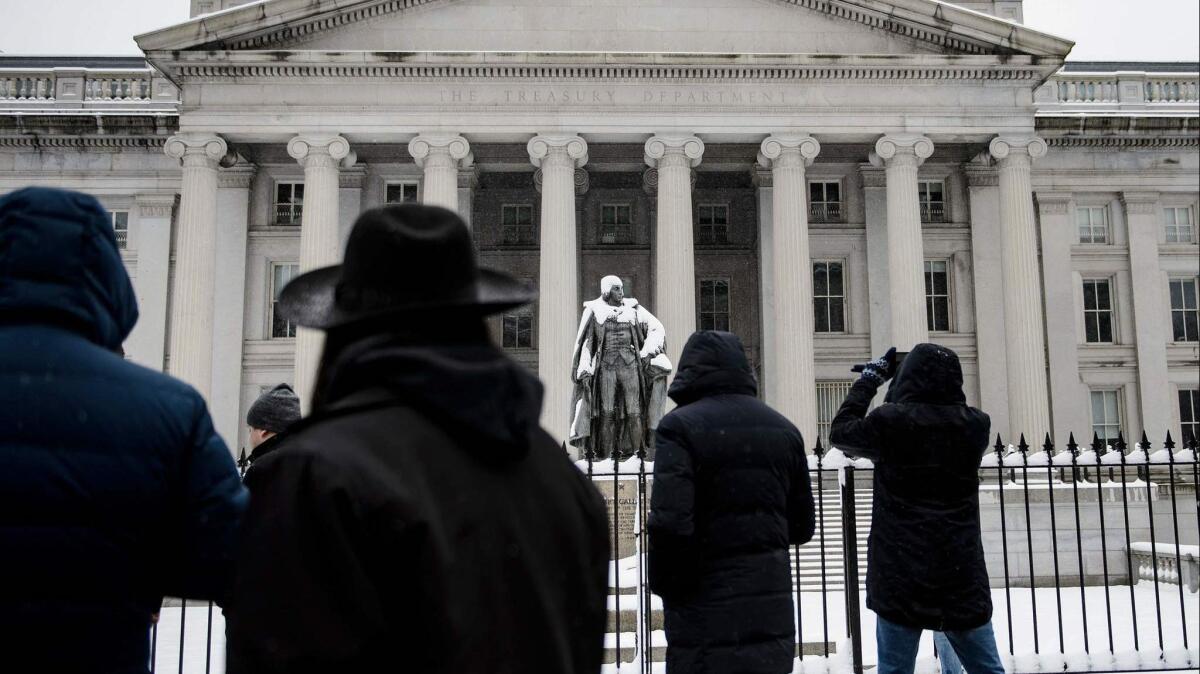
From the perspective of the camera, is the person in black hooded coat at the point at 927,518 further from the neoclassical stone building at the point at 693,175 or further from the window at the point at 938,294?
the window at the point at 938,294

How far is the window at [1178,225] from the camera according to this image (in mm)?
35031

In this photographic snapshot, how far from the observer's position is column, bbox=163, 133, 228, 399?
2816 centimetres

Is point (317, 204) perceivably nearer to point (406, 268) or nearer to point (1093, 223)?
point (1093, 223)

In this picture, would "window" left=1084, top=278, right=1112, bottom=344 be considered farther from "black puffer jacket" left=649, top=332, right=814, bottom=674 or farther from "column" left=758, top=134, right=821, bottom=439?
"black puffer jacket" left=649, top=332, right=814, bottom=674

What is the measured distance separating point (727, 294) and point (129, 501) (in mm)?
32163

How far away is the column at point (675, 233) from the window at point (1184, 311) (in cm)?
1753

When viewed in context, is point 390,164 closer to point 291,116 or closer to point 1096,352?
point 291,116

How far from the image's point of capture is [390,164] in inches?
1287

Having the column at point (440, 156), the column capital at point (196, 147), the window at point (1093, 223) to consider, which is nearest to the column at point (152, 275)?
the column capital at point (196, 147)

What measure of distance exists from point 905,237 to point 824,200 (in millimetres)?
5043

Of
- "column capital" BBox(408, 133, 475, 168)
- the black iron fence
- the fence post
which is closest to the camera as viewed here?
the fence post

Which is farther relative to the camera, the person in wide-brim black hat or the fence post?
the fence post

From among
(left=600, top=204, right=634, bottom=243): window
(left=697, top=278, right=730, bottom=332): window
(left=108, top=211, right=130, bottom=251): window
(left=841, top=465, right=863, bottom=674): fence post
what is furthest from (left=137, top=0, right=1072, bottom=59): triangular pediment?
(left=841, top=465, right=863, bottom=674): fence post

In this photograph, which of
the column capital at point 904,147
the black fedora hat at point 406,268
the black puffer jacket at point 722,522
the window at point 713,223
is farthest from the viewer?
the window at point 713,223
